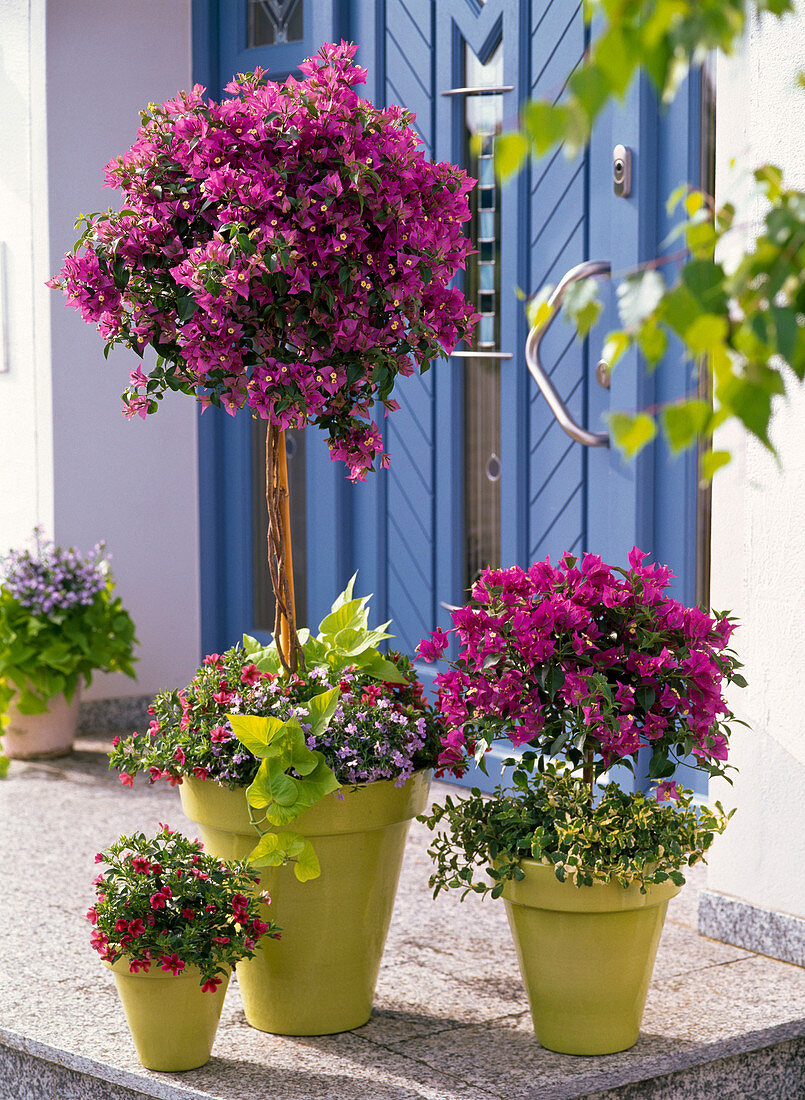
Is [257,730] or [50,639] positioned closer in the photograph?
[257,730]

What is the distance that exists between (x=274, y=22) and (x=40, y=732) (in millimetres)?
2327

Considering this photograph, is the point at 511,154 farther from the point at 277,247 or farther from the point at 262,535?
the point at 262,535

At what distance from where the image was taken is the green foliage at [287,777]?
2225mm

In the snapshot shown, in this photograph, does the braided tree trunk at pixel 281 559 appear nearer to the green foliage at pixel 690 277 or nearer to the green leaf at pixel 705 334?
the green foliage at pixel 690 277

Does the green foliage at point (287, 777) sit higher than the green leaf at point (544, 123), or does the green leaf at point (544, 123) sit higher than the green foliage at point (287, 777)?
the green leaf at point (544, 123)

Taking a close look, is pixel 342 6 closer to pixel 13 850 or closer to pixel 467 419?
pixel 467 419

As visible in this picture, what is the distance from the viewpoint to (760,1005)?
2.51m

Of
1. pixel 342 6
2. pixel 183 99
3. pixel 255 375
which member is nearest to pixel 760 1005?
pixel 255 375

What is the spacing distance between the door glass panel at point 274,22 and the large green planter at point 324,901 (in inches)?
112

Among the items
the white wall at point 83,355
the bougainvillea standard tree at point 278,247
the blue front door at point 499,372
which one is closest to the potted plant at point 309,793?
the bougainvillea standard tree at point 278,247

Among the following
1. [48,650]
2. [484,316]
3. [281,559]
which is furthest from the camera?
[48,650]

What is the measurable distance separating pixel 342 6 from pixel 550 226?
110cm

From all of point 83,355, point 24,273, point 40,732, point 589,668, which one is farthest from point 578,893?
point 24,273

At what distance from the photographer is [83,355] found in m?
4.61
